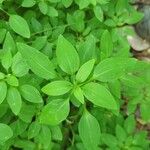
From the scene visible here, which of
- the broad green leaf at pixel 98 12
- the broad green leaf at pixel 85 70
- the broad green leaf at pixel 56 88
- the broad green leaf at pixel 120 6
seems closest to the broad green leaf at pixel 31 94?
the broad green leaf at pixel 56 88

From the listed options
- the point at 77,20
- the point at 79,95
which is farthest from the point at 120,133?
the point at 79,95

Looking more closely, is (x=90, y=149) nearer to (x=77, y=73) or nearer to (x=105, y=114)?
(x=77, y=73)

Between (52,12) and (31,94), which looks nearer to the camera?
(31,94)

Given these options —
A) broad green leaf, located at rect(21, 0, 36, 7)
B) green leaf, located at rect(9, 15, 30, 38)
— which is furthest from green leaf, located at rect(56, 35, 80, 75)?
broad green leaf, located at rect(21, 0, 36, 7)

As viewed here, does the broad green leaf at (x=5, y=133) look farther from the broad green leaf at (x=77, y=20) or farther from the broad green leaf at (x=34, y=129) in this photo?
the broad green leaf at (x=77, y=20)

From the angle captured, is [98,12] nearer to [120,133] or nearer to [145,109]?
[145,109]

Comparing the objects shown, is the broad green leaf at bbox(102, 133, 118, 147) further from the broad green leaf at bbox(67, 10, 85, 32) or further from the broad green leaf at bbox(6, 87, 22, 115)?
the broad green leaf at bbox(6, 87, 22, 115)
